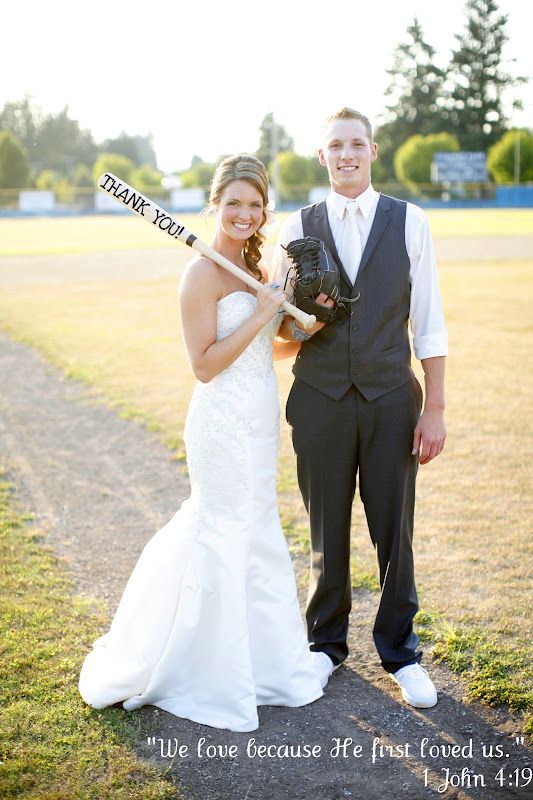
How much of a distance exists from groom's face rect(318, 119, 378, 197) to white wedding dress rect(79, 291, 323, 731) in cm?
62

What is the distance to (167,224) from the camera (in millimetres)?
3494

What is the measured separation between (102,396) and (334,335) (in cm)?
679

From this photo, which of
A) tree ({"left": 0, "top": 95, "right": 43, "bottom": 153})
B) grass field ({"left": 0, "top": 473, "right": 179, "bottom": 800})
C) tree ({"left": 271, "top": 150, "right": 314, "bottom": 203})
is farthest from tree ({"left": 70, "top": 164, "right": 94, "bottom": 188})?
grass field ({"left": 0, "top": 473, "right": 179, "bottom": 800})

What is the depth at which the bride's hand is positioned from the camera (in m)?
3.41

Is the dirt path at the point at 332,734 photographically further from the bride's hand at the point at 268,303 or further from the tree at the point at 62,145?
the tree at the point at 62,145

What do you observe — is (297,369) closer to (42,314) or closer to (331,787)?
(331,787)

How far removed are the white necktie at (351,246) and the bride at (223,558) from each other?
361 mm

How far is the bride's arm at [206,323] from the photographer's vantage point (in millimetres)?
3449

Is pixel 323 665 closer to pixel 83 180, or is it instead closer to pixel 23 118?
pixel 83 180

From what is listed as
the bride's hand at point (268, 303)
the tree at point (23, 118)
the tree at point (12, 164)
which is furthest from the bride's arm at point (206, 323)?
the tree at point (23, 118)

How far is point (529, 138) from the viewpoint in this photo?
209ft

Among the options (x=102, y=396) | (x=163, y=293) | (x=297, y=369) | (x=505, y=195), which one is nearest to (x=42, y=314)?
(x=163, y=293)

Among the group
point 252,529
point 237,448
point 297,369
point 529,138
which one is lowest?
point 252,529

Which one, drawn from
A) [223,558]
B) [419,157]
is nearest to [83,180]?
[419,157]
